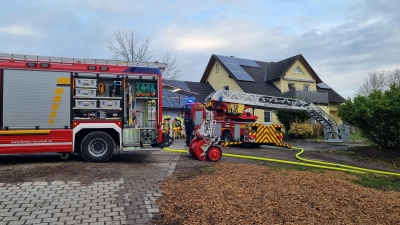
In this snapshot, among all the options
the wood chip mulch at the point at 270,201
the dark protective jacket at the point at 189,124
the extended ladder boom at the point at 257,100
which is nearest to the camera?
the wood chip mulch at the point at 270,201

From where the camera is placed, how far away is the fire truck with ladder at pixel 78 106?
8.54m

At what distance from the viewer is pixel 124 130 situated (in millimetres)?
9344

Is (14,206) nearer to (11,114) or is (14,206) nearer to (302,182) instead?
(11,114)

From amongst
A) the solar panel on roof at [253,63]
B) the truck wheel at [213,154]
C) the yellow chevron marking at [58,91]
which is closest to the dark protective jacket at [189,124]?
the truck wheel at [213,154]

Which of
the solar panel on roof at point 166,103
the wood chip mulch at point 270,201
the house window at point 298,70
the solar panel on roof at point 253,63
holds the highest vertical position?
the solar panel on roof at point 253,63

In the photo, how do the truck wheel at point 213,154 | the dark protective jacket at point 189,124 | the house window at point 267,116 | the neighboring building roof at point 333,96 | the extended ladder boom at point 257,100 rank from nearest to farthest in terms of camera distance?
1. the truck wheel at point 213,154
2. the dark protective jacket at point 189,124
3. the extended ladder boom at point 257,100
4. the house window at point 267,116
5. the neighboring building roof at point 333,96

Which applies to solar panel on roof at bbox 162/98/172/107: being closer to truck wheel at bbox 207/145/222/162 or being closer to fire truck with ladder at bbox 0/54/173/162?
fire truck with ladder at bbox 0/54/173/162

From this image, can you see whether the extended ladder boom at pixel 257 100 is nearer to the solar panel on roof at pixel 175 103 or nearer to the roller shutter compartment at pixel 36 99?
the solar panel on roof at pixel 175 103

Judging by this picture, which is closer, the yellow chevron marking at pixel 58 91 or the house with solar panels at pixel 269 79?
the yellow chevron marking at pixel 58 91

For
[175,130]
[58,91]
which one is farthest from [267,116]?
[58,91]

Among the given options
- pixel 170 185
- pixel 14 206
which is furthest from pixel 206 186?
pixel 14 206

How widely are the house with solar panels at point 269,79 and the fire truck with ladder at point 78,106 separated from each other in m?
19.9

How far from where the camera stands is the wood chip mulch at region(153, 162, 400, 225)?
14.9 feet

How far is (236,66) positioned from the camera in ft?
106
